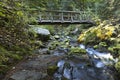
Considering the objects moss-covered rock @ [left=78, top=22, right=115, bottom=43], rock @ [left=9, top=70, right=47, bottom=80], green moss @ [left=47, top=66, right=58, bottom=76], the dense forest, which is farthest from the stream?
moss-covered rock @ [left=78, top=22, right=115, bottom=43]

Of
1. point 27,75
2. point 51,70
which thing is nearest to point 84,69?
point 51,70

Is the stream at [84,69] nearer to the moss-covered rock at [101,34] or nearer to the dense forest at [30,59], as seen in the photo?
the dense forest at [30,59]

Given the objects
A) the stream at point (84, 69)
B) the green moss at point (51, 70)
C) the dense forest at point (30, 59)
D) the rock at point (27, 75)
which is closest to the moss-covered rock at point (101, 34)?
the dense forest at point (30, 59)

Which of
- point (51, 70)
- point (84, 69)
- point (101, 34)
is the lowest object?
point (84, 69)

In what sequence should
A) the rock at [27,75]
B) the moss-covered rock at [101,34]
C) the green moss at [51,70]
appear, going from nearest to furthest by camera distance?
the rock at [27,75] → the green moss at [51,70] → the moss-covered rock at [101,34]

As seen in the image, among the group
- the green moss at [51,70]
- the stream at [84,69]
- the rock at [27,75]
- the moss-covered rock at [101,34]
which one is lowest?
the stream at [84,69]

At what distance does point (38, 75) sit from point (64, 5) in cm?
2003

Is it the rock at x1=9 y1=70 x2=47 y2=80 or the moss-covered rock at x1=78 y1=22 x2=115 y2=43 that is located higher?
the moss-covered rock at x1=78 y1=22 x2=115 y2=43

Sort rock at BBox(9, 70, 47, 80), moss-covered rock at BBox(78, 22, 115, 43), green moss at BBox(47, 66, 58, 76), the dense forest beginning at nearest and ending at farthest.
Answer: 1. the dense forest
2. rock at BBox(9, 70, 47, 80)
3. green moss at BBox(47, 66, 58, 76)
4. moss-covered rock at BBox(78, 22, 115, 43)

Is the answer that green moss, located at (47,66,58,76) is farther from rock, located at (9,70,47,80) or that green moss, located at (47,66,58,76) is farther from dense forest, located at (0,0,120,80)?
rock, located at (9,70,47,80)

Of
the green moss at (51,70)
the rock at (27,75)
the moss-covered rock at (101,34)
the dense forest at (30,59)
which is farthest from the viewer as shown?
the moss-covered rock at (101,34)

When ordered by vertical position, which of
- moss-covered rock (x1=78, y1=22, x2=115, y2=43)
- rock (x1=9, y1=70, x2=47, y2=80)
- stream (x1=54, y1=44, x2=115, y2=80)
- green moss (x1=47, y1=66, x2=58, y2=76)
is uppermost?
moss-covered rock (x1=78, y1=22, x2=115, y2=43)

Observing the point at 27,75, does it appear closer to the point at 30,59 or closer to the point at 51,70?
the point at 51,70

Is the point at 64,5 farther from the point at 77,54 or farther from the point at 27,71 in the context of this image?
the point at 27,71
